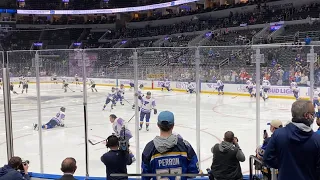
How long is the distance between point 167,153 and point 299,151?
87 centimetres

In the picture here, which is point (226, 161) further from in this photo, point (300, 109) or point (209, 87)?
point (209, 87)

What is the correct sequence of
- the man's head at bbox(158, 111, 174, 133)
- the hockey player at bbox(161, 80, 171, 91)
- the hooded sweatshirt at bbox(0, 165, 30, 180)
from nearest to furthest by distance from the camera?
the man's head at bbox(158, 111, 174, 133)
the hooded sweatshirt at bbox(0, 165, 30, 180)
the hockey player at bbox(161, 80, 171, 91)

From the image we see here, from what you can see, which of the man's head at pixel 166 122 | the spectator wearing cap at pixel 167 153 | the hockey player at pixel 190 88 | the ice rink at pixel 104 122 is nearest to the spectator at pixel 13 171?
the spectator wearing cap at pixel 167 153

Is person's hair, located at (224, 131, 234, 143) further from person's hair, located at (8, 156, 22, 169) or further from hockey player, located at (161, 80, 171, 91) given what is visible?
hockey player, located at (161, 80, 171, 91)

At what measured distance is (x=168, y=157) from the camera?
2568 millimetres

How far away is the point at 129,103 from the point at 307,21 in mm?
16804

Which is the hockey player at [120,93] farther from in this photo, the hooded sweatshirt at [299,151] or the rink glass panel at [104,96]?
the hooded sweatshirt at [299,151]

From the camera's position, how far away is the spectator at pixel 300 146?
2.40 metres

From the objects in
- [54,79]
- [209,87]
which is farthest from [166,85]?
[54,79]

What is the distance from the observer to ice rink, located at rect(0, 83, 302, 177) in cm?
785

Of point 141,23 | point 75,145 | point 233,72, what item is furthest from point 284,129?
point 141,23

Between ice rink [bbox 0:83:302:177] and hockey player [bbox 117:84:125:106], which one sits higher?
hockey player [bbox 117:84:125:106]

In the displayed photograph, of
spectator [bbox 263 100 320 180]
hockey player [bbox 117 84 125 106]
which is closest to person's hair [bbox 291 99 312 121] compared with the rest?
spectator [bbox 263 100 320 180]

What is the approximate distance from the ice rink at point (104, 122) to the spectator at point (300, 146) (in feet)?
13.5
